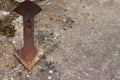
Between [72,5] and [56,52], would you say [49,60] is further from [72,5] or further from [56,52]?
[72,5]

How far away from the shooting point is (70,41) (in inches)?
96.1

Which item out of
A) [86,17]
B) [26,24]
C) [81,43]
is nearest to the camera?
[26,24]

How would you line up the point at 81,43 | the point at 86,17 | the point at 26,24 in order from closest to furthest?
the point at 26,24, the point at 81,43, the point at 86,17

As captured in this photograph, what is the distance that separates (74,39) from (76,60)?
0.77 ft

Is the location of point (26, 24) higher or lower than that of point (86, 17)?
higher

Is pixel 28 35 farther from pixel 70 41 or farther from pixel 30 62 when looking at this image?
pixel 70 41

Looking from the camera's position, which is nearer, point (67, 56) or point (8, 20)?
point (67, 56)

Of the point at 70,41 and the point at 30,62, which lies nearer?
the point at 30,62

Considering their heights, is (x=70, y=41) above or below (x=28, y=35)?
below

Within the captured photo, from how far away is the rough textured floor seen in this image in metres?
2.22

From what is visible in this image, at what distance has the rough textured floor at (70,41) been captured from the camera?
7.28ft

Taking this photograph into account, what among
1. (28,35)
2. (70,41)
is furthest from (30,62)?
(70,41)

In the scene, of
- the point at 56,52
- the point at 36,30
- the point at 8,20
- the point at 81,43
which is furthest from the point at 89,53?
the point at 8,20

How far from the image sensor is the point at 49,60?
7.53 ft
